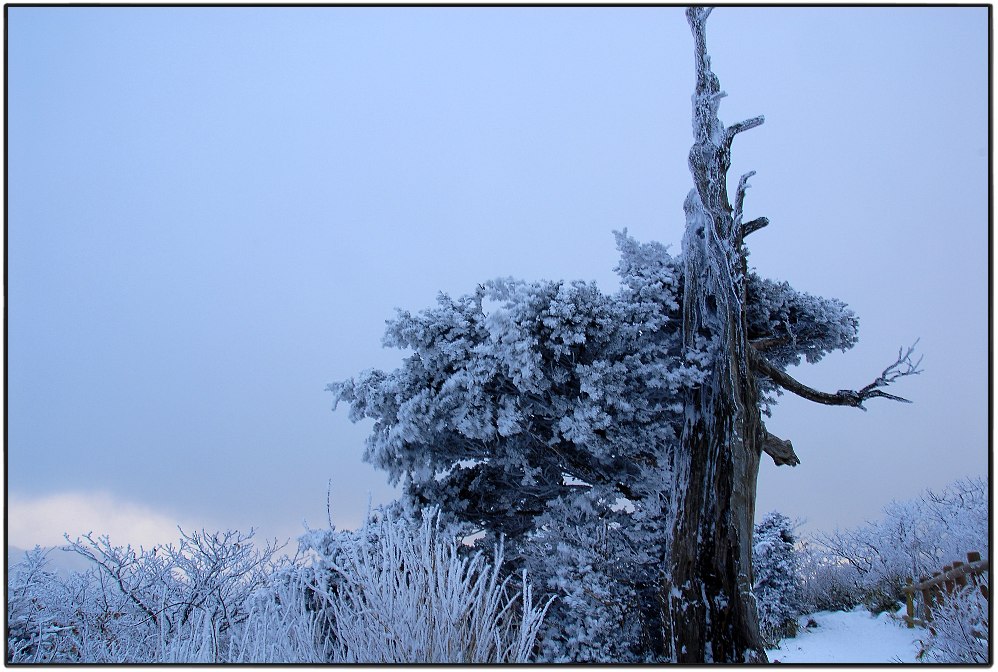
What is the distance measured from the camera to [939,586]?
26.5 ft

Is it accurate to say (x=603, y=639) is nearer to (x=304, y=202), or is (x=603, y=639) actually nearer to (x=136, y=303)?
(x=136, y=303)

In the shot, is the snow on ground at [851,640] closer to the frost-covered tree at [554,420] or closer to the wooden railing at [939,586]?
the wooden railing at [939,586]

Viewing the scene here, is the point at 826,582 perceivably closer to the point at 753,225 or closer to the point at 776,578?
the point at 776,578

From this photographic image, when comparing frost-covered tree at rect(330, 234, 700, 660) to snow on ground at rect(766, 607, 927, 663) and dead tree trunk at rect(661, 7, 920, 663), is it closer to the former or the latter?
dead tree trunk at rect(661, 7, 920, 663)

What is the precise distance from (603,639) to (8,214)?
20.3 feet

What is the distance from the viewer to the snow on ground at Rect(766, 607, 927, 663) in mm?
6766

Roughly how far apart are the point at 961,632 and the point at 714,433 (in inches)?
98.9

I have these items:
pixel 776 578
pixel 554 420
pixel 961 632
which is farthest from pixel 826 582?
pixel 554 420

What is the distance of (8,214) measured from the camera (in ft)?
18.0

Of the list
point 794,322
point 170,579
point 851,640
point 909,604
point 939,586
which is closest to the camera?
point 170,579

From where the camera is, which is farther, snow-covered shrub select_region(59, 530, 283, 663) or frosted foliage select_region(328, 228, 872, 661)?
frosted foliage select_region(328, 228, 872, 661)

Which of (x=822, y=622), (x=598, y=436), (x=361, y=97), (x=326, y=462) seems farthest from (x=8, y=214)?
(x=822, y=622)

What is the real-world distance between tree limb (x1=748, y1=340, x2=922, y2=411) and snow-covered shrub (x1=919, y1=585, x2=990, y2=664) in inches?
87.5

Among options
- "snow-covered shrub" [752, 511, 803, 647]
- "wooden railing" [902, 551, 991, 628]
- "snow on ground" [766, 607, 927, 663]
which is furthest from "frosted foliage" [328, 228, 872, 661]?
"snow-covered shrub" [752, 511, 803, 647]
